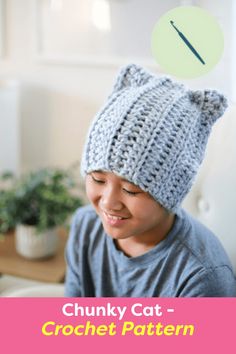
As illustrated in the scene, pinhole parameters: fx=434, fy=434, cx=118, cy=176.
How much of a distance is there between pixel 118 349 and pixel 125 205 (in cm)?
16

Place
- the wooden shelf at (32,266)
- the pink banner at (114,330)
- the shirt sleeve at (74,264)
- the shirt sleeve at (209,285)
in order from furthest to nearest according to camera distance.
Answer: the wooden shelf at (32,266) < the shirt sleeve at (74,264) < the shirt sleeve at (209,285) < the pink banner at (114,330)

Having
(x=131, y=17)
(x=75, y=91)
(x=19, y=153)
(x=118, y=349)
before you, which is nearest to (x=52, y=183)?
(x=19, y=153)

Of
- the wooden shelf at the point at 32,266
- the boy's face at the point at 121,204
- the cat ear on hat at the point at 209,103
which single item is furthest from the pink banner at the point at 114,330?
the wooden shelf at the point at 32,266

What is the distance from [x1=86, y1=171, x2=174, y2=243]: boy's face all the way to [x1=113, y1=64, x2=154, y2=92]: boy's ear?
12 centimetres

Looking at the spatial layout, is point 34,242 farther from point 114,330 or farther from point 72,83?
point 114,330

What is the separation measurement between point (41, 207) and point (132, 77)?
64 centimetres

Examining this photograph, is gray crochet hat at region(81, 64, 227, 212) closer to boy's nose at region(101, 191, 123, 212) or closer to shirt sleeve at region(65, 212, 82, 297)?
boy's nose at region(101, 191, 123, 212)

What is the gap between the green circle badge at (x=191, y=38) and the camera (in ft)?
1.56

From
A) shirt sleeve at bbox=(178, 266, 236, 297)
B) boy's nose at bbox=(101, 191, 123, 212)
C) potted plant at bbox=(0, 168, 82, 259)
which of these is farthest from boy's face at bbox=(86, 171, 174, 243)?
potted plant at bbox=(0, 168, 82, 259)

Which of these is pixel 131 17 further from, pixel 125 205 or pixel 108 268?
pixel 108 268

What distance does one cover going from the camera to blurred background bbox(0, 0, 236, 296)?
59 cm

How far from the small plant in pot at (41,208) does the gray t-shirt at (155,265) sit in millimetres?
377

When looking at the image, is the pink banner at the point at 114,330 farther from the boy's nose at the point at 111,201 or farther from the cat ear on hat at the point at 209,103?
the cat ear on hat at the point at 209,103

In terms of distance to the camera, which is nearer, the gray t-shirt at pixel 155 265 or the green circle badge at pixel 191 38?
the green circle badge at pixel 191 38
